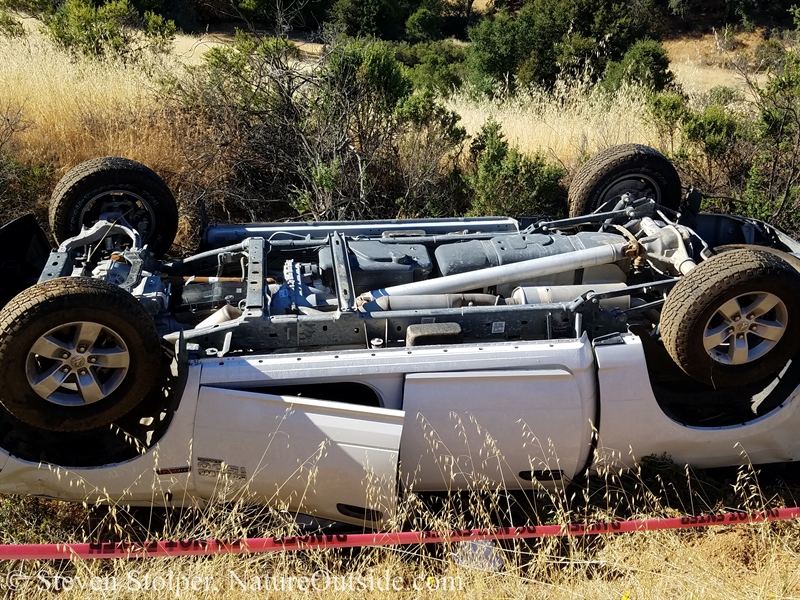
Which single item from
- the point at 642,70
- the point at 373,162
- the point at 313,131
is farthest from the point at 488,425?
the point at 642,70

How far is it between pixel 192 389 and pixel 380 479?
40.2 inches

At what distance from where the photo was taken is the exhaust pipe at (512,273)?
14.4 feet

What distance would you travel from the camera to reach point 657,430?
3.94 m

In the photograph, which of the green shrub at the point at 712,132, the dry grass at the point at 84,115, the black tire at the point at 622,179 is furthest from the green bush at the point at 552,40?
the black tire at the point at 622,179

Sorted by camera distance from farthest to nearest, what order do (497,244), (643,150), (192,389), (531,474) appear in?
(643,150) < (497,244) < (531,474) < (192,389)

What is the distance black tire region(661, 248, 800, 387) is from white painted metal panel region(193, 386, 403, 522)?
5.30 ft

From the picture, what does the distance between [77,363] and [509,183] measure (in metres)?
5.07

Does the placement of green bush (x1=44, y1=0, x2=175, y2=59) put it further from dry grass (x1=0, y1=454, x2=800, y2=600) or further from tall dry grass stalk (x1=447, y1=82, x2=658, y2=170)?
dry grass (x1=0, y1=454, x2=800, y2=600)

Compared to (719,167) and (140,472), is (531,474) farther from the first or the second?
(719,167)

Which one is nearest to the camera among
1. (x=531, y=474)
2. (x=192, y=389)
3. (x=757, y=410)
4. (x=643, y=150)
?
(x=192, y=389)

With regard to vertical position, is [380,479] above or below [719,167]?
below

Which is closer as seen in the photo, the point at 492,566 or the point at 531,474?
the point at 492,566

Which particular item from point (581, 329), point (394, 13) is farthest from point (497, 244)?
point (394, 13)

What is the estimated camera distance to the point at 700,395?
438 cm
